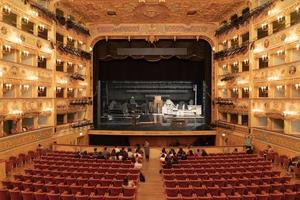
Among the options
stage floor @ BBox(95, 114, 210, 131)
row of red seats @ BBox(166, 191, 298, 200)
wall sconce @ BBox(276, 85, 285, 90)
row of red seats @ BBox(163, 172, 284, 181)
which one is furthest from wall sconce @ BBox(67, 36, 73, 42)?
row of red seats @ BBox(166, 191, 298, 200)

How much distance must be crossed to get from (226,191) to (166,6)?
1892cm

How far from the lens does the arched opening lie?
3209 cm

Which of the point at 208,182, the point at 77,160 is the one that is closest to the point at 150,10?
the point at 77,160

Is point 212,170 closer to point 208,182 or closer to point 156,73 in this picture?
point 208,182

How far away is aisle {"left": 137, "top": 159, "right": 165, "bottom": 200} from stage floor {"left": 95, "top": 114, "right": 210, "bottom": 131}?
429 inches

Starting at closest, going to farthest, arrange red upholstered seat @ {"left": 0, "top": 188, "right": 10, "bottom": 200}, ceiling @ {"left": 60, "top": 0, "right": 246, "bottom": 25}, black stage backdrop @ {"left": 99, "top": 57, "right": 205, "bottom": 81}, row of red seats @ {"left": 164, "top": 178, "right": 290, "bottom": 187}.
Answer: red upholstered seat @ {"left": 0, "top": 188, "right": 10, "bottom": 200} → row of red seats @ {"left": 164, "top": 178, "right": 290, "bottom": 187} → ceiling @ {"left": 60, "top": 0, "right": 246, "bottom": 25} → black stage backdrop @ {"left": 99, "top": 57, "right": 205, "bottom": 81}

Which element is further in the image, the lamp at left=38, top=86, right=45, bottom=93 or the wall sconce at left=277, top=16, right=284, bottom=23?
the lamp at left=38, top=86, right=45, bottom=93

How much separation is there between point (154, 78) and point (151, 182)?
20.3 metres

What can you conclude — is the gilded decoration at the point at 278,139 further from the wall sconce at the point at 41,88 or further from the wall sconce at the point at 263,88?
the wall sconce at the point at 41,88

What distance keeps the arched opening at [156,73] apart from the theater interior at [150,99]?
117 millimetres

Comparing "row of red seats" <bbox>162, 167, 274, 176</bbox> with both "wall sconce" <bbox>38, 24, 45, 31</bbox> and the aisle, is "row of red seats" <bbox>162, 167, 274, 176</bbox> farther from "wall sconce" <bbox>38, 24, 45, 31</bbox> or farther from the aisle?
"wall sconce" <bbox>38, 24, 45, 31</bbox>

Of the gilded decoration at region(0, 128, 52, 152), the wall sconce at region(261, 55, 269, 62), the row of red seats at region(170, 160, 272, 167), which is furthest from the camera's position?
the wall sconce at region(261, 55, 269, 62)

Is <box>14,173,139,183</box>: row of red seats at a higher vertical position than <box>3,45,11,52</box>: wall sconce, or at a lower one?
lower

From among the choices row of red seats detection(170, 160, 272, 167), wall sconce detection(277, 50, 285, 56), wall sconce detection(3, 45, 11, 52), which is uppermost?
wall sconce detection(3, 45, 11, 52)
